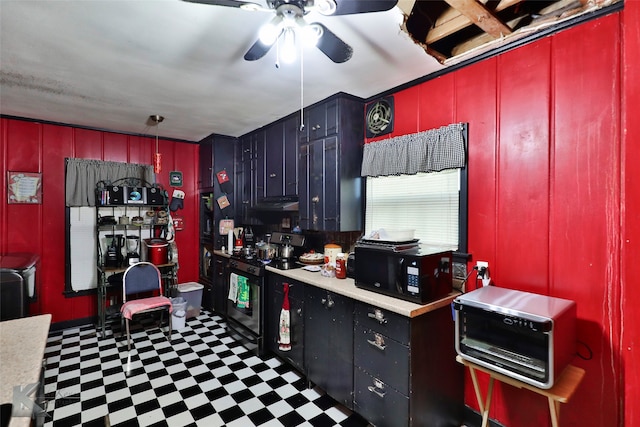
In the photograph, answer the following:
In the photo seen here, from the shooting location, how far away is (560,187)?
1.79 m

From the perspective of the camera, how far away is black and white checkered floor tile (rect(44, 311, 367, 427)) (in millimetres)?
2215

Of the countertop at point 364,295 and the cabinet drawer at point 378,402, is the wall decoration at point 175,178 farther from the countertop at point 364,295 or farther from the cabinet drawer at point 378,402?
the cabinet drawer at point 378,402

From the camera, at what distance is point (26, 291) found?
8.63 ft

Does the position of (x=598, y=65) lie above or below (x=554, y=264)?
above

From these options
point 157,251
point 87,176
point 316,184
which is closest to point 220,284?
point 157,251

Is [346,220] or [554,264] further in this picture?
[346,220]

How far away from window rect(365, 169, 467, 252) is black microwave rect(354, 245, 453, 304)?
0.26m

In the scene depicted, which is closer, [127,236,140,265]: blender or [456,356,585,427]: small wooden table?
[456,356,585,427]: small wooden table

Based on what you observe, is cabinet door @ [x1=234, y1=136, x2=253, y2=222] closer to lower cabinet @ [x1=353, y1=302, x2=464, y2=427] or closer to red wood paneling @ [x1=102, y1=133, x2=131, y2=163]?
red wood paneling @ [x1=102, y1=133, x2=131, y2=163]

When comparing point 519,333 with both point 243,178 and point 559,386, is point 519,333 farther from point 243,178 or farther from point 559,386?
point 243,178

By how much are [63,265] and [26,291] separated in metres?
1.39

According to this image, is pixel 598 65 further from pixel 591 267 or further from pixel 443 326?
pixel 443 326

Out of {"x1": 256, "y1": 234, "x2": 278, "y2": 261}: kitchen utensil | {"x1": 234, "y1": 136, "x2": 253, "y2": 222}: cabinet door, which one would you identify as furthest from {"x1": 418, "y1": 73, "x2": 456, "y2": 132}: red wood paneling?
{"x1": 234, "y1": 136, "x2": 253, "y2": 222}: cabinet door

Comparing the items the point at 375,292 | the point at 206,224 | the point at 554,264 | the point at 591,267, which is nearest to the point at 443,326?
the point at 375,292
